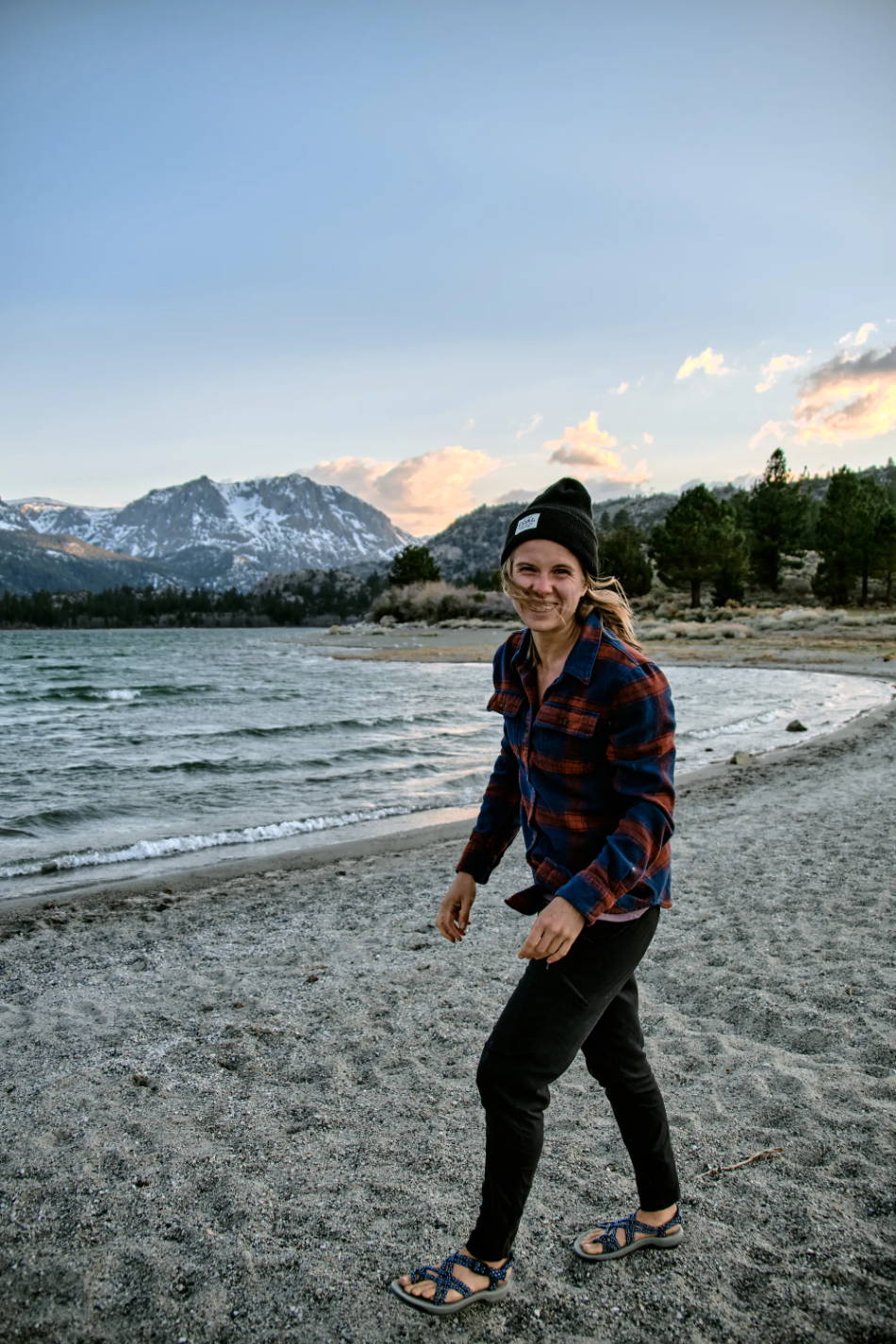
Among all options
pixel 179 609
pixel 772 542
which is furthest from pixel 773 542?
pixel 179 609

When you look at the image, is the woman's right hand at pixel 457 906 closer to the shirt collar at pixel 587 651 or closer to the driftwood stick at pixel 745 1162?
the shirt collar at pixel 587 651

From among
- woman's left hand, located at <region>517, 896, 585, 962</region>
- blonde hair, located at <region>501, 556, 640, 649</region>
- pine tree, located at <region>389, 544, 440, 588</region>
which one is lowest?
woman's left hand, located at <region>517, 896, 585, 962</region>

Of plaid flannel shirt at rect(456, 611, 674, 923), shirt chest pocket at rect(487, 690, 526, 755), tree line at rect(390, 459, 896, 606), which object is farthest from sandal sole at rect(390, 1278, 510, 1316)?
tree line at rect(390, 459, 896, 606)

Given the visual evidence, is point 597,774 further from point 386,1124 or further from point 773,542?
point 773,542

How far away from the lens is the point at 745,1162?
127 inches

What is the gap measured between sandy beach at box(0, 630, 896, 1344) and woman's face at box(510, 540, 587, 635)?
2.15 metres

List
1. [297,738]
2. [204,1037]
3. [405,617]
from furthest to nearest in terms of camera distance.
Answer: [405,617] → [297,738] → [204,1037]

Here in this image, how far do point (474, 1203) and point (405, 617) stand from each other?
96987 millimetres

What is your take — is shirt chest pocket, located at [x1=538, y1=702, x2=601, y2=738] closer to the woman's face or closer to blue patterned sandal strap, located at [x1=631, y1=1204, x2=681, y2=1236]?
the woman's face

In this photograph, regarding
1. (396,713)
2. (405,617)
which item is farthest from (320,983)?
(405,617)

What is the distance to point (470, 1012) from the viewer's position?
15.5 ft

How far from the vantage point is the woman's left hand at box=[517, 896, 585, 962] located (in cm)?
207

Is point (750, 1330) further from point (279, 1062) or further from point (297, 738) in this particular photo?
point (297, 738)

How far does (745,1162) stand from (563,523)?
269 centimetres
